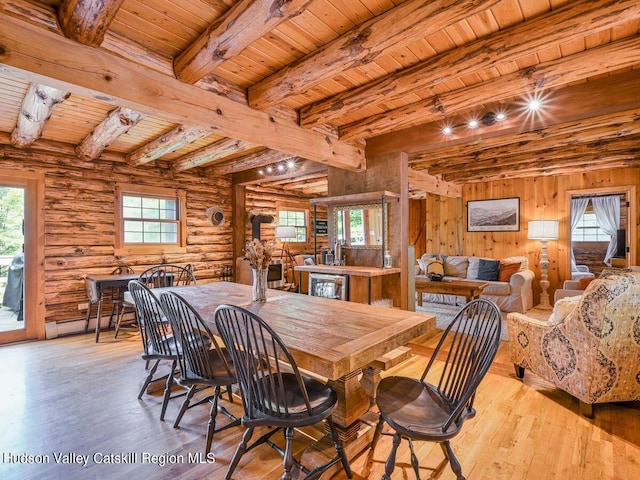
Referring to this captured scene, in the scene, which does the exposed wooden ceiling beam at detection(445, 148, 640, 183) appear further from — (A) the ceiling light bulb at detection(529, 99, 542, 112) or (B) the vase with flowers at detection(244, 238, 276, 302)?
(B) the vase with flowers at detection(244, 238, 276, 302)

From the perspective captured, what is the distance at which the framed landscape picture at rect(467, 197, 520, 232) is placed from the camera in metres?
6.85

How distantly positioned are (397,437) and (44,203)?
5092 millimetres

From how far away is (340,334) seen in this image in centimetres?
179

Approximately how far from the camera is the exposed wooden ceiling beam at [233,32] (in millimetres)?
1717

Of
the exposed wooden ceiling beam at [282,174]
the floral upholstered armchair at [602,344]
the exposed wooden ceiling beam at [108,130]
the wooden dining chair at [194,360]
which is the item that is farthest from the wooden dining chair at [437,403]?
the exposed wooden ceiling beam at [282,174]

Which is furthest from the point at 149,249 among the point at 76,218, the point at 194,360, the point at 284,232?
the point at 194,360

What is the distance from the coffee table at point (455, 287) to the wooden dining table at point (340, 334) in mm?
3359

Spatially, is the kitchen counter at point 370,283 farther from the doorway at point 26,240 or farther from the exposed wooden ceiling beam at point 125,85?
the doorway at point 26,240

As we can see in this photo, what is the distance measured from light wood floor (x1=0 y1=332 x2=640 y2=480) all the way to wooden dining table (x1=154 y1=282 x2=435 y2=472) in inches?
14.8

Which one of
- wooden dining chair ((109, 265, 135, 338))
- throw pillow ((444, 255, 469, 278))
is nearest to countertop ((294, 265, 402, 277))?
wooden dining chair ((109, 265, 135, 338))

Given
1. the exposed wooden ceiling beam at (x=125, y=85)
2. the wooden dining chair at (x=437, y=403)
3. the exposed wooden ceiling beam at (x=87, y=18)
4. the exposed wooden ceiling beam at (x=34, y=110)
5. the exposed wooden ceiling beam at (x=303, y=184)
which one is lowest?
the wooden dining chair at (x=437, y=403)

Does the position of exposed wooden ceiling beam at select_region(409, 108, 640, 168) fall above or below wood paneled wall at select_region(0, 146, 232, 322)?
above

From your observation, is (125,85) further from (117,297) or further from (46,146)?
(117,297)

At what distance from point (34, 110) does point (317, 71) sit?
2624mm
